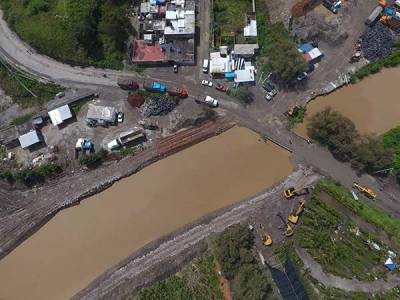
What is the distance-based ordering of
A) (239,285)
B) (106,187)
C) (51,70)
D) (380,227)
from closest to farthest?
(239,285) < (380,227) < (106,187) < (51,70)

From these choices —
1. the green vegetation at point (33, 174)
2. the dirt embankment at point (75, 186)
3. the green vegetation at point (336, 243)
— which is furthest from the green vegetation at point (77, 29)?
the green vegetation at point (336, 243)

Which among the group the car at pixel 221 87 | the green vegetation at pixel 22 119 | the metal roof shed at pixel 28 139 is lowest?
the metal roof shed at pixel 28 139

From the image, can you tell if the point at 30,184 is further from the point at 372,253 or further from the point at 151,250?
the point at 372,253

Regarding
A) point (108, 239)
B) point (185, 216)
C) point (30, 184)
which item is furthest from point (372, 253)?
point (30, 184)

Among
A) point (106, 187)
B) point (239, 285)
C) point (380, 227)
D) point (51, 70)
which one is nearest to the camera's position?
point (239, 285)

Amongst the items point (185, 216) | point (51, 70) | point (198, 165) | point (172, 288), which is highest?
point (51, 70)

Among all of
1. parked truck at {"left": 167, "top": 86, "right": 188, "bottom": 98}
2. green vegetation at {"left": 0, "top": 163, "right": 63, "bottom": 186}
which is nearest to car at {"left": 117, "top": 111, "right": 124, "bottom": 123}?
parked truck at {"left": 167, "top": 86, "right": 188, "bottom": 98}

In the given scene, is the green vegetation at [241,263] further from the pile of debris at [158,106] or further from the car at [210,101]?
the pile of debris at [158,106]

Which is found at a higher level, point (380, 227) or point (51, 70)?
point (51, 70)

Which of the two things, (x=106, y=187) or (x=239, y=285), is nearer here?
(x=239, y=285)
